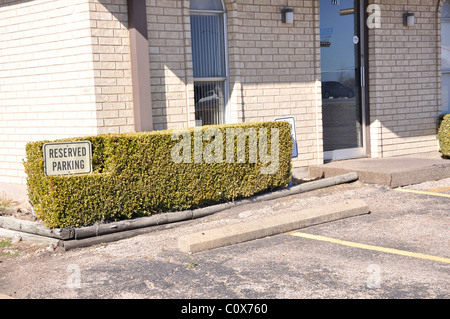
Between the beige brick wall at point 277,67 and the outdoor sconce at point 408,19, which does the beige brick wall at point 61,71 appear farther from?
the outdoor sconce at point 408,19

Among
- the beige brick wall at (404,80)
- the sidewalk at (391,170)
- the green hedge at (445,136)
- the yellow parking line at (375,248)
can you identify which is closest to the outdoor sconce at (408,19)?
the beige brick wall at (404,80)

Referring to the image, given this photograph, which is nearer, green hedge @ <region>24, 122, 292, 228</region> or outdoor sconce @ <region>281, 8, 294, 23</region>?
green hedge @ <region>24, 122, 292, 228</region>

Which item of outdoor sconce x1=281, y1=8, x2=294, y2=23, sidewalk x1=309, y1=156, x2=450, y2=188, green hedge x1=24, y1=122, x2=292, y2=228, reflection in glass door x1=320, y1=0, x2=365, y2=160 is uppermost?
outdoor sconce x1=281, y1=8, x2=294, y2=23

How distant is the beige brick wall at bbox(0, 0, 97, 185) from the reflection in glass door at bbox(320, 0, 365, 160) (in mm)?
5018

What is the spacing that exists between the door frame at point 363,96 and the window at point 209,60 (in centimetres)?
288

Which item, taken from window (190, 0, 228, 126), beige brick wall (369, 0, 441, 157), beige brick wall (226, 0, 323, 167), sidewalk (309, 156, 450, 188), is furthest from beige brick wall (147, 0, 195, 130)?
beige brick wall (369, 0, 441, 157)

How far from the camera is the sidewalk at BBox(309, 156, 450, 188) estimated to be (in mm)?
10297

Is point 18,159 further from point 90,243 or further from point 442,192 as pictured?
point 442,192

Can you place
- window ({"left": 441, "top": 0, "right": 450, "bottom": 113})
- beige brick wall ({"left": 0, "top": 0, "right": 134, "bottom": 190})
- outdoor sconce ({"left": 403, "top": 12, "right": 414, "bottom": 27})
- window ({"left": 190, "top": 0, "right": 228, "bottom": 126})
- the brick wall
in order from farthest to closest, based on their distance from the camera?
window ({"left": 441, "top": 0, "right": 450, "bottom": 113}), outdoor sconce ({"left": 403, "top": 12, "right": 414, "bottom": 27}), window ({"left": 190, "top": 0, "right": 228, "bottom": 126}), the brick wall, beige brick wall ({"left": 0, "top": 0, "right": 134, "bottom": 190})

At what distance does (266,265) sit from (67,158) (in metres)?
3.06

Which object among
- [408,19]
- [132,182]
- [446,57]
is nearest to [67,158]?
[132,182]

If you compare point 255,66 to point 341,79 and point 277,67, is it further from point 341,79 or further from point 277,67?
point 341,79

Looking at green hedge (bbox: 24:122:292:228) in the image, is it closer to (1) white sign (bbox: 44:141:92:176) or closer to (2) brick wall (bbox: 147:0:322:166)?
(1) white sign (bbox: 44:141:92:176)
